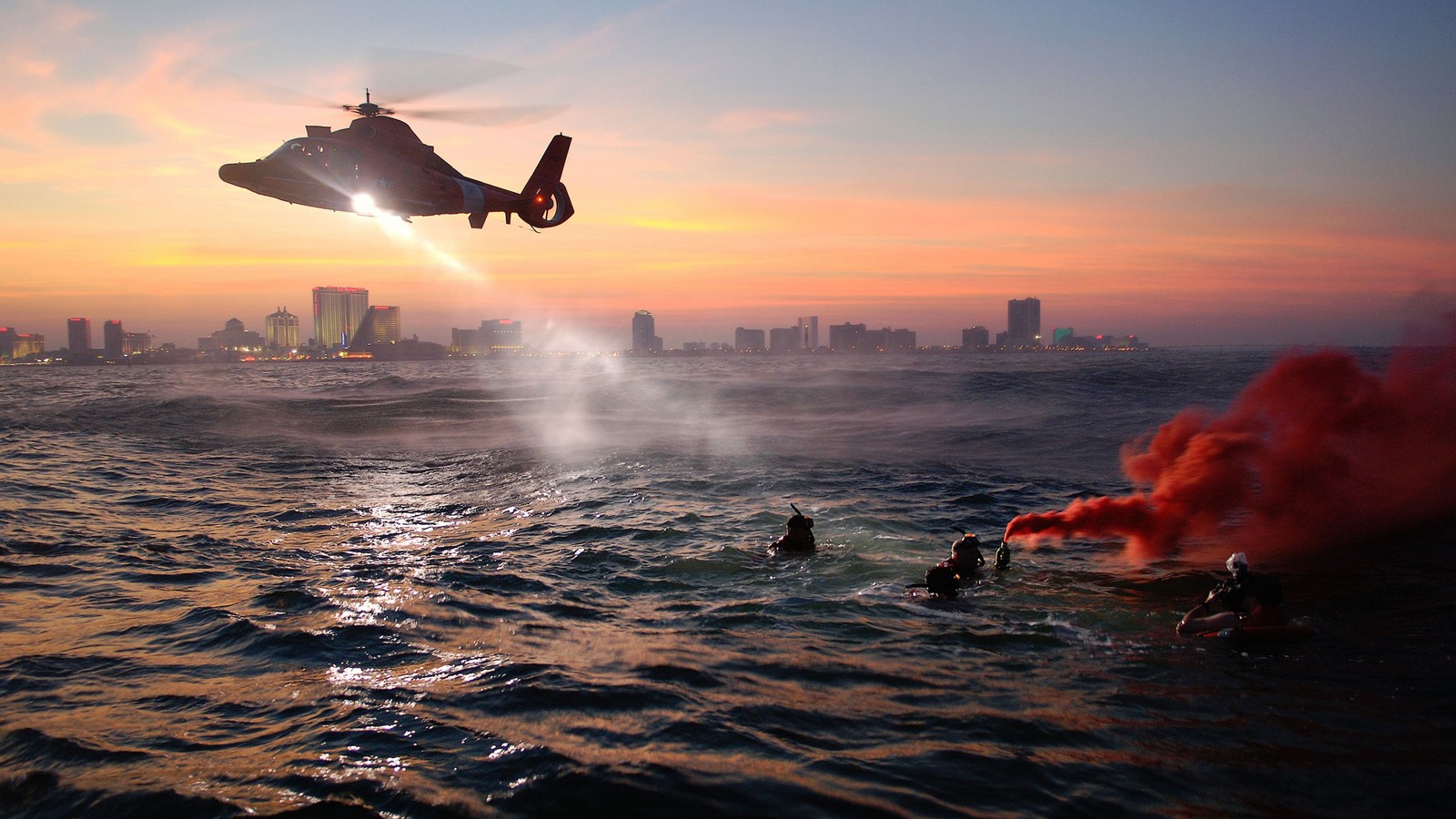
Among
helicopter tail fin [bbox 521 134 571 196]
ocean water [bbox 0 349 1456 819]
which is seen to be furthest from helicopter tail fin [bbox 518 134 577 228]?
ocean water [bbox 0 349 1456 819]

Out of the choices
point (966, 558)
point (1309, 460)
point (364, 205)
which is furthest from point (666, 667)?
point (364, 205)

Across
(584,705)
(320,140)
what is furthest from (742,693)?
(320,140)

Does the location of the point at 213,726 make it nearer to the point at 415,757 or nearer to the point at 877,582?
the point at 415,757

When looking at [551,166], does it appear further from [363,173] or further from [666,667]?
[666,667]

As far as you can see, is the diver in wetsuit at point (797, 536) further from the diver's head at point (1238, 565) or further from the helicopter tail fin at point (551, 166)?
the helicopter tail fin at point (551, 166)

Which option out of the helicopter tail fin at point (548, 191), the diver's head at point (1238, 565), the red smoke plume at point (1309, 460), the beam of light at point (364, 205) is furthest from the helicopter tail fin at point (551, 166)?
the diver's head at point (1238, 565)

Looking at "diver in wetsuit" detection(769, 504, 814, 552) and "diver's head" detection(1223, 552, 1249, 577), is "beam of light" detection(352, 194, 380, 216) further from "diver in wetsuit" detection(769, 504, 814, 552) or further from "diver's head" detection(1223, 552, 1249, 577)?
"diver's head" detection(1223, 552, 1249, 577)
